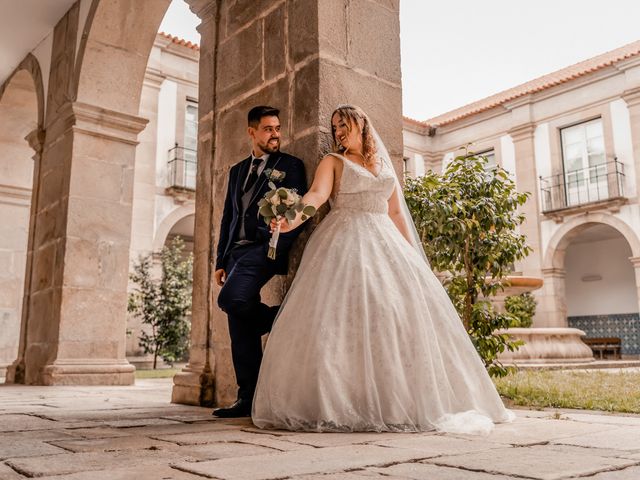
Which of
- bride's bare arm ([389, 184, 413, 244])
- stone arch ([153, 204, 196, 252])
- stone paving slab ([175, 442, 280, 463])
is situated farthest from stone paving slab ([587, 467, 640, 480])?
stone arch ([153, 204, 196, 252])

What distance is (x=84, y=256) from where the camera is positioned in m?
5.72

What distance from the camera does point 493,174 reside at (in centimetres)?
495

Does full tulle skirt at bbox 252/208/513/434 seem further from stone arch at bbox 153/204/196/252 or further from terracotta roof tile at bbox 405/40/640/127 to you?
terracotta roof tile at bbox 405/40/640/127

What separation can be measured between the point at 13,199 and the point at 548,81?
47.4ft

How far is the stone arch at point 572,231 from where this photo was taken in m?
14.4

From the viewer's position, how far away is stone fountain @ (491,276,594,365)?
8195 mm

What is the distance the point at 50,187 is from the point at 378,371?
486 centimetres

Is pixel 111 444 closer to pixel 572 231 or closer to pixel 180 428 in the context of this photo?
pixel 180 428

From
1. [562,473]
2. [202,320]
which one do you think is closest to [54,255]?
[202,320]

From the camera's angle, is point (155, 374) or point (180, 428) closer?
point (180, 428)

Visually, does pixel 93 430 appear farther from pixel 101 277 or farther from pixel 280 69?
pixel 101 277

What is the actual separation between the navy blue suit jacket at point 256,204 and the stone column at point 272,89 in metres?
0.10

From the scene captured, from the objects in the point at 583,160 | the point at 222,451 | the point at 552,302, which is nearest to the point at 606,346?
the point at 552,302

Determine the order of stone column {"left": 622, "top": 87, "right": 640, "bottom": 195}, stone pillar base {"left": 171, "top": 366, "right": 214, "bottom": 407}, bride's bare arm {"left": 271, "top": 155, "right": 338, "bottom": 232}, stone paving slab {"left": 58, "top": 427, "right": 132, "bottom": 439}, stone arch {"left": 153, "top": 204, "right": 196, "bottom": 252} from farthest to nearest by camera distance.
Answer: stone column {"left": 622, "top": 87, "right": 640, "bottom": 195} → stone arch {"left": 153, "top": 204, "right": 196, "bottom": 252} → stone pillar base {"left": 171, "top": 366, "right": 214, "bottom": 407} → bride's bare arm {"left": 271, "top": 155, "right": 338, "bottom": 232} → stone paving slab {"left": 58, "top": 427, "right": 132, "bottom": 439}
